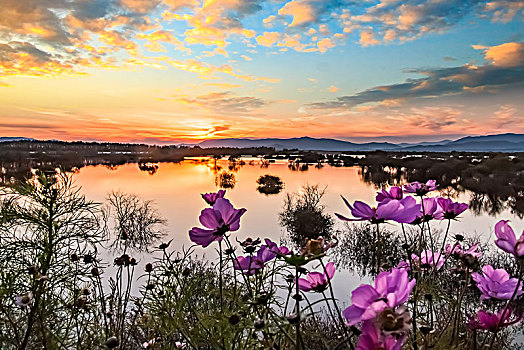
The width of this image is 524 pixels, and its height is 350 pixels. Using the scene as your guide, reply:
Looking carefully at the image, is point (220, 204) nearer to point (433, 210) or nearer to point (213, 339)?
point (213, 339)

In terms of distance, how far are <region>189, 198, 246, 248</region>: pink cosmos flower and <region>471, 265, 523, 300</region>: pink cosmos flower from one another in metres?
0.73

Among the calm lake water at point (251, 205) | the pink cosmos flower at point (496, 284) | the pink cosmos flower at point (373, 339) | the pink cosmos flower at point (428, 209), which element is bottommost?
the calm lake water at point (251, 205)

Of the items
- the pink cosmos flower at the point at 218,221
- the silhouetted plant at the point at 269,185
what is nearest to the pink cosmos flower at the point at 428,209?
the pink cosmos flower at the point at 218,221

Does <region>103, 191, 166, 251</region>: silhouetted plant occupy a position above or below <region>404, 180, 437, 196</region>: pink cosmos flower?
below

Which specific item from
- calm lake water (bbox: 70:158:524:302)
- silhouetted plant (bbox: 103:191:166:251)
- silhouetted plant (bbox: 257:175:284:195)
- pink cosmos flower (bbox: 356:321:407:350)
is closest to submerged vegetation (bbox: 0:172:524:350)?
pink cosmos flower (bbox: 356:321:407:350)

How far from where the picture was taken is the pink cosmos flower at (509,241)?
80 centimetres

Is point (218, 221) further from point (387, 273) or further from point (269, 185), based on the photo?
point (269, 185)

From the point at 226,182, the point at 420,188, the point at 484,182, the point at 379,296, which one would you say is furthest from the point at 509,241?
the point at 226,182

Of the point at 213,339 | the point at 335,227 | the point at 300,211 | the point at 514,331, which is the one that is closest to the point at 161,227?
the point at 300,211

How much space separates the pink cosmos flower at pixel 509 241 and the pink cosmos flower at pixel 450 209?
0.52 metres

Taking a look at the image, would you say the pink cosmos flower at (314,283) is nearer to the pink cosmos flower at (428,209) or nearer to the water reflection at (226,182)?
the pink cosmos flower at (428,209)

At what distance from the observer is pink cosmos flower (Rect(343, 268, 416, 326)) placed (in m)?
0.61

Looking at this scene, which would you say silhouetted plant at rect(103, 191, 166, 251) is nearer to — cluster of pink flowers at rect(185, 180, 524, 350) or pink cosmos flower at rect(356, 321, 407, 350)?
cluster of pink flowers at rect(185, 180, 524, 350)

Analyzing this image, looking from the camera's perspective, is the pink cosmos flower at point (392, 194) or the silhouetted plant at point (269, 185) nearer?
the pink cosmos flower at point (392, 194)
